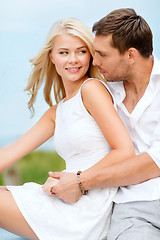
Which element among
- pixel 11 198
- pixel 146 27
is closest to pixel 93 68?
pixel 146 27

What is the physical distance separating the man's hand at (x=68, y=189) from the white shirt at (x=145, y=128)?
0.19 meters

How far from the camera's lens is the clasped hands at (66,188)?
1.80 metres

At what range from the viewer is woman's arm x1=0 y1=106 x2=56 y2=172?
227 centimetres

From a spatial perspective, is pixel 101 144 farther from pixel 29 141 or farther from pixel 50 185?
pixel 29 141

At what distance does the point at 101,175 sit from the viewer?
1758 mm

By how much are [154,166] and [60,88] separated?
84 centimetres

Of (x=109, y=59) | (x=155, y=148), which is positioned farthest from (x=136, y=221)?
(x=109, y=59)

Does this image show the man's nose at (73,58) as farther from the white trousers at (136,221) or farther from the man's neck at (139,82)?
the white trousers at (136,221)

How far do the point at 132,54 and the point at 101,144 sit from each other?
0.46 meters

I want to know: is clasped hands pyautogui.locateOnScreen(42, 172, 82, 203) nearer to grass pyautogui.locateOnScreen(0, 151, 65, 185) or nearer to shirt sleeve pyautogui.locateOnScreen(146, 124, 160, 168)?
→ shirt sleeve pyautogui.locateOnScreen(146, 124, 160, 168)

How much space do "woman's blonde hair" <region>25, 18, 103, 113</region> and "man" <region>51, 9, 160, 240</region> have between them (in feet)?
0.38

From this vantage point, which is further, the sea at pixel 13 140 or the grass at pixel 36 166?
the grass at pixel 36 166

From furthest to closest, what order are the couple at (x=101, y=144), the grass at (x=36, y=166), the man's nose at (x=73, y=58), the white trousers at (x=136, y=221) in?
the grass at (x=36, y=166), the man's nose at (x=73, y=58), the couple at (x=101, y=144), the white trousers at (x=136, y=221)

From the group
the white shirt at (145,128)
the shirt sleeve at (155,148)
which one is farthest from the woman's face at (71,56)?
the shirt sleeve at (155,148)
